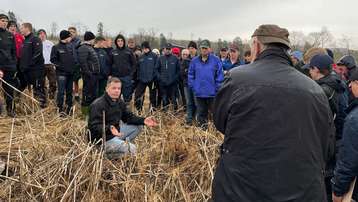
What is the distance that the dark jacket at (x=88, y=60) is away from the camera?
8049 millimetres

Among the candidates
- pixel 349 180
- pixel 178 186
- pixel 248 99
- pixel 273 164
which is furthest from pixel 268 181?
pixel 178 186

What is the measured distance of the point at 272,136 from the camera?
7.42 ft

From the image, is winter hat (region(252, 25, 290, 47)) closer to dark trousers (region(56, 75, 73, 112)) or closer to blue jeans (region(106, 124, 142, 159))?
blue jeans (region(106, 124, 142, 159))

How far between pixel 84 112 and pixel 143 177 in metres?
3.19

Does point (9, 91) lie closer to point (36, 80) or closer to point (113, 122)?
point (36, 80)

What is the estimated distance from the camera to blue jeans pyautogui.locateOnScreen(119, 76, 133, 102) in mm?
8578

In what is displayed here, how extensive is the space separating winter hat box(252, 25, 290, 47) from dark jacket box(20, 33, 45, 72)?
6.39 m

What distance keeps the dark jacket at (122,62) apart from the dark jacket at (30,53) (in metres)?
1.43

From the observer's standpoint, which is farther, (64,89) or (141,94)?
(141,94)

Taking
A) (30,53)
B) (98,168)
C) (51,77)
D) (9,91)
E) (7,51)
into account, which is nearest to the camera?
(98,168)

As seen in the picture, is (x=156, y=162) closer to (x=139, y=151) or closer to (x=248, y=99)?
(x=139, y=151)

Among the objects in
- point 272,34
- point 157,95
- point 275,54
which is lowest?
point 157,95

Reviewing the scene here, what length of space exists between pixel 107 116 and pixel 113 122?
0.44 ft

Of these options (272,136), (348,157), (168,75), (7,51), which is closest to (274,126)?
(272,136)
